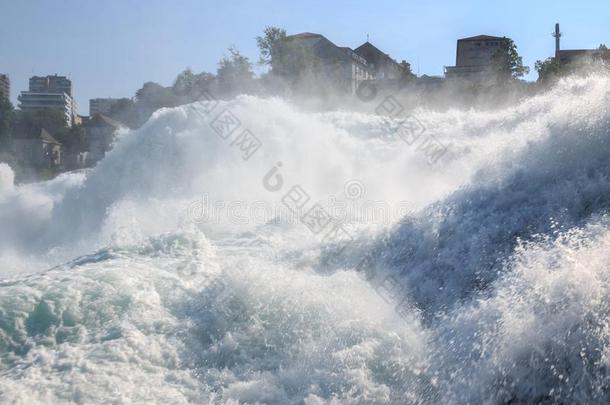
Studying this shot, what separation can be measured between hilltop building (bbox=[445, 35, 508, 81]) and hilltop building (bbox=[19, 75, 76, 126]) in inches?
2130

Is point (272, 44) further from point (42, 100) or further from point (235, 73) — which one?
point (42, 100)

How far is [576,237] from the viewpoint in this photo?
233 inches

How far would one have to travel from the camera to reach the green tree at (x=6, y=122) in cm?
4707

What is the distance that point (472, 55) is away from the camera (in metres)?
53.5

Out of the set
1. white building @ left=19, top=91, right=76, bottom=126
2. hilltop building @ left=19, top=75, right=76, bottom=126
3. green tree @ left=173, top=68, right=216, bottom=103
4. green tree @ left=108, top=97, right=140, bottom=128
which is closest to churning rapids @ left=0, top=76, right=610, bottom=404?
green tree @ left=173, top=68, right=216, bottom=103

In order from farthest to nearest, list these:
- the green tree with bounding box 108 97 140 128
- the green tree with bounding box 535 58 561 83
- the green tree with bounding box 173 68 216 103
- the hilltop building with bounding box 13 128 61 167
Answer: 1. the green tree with bounding box 108 97 140 128
2. the hilltop building with bounding box 13 128 61 167
3. the green tree with bounding box 173 68 216 103
4. the green tree with bounding box 535 58 561 83

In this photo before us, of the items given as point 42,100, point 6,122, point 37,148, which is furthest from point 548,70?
point 42,100

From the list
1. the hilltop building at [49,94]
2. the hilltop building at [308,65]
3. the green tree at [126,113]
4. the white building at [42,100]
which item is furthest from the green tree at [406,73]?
the white building at [42,100]

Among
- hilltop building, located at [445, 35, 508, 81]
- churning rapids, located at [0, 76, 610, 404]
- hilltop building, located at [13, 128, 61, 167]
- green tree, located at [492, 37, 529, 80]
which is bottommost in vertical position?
churning rapids, located at [0, 76, 610, 404]

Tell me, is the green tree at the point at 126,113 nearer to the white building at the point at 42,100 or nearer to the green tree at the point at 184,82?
the green tree at the point at 184,82

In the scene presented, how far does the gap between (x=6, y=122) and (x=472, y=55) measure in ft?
116

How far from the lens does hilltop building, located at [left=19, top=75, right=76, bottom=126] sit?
9469 cm

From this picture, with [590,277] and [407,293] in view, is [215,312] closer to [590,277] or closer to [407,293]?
[407,293]

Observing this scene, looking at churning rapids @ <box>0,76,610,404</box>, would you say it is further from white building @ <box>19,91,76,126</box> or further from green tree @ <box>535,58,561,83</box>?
white building @ <box>19,91,76,126</box>
